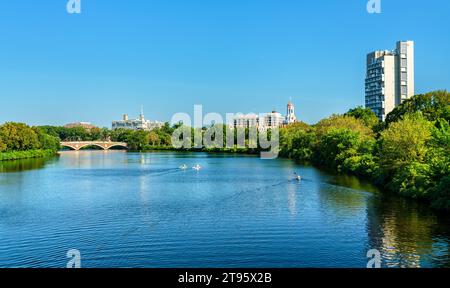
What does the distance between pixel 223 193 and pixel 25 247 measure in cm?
1355

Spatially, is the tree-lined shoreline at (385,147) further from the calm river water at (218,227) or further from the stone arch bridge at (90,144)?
the stone arch bridge at (90,144)

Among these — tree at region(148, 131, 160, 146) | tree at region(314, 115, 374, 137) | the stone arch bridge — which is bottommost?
the stone arch bridge

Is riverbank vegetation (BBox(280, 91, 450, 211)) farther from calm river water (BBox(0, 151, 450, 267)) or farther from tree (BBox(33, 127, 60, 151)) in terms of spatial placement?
tree (BBox(33, 127, 60, 151))

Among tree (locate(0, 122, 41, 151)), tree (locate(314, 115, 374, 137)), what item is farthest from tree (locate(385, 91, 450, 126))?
tree (locate(0, 122, 41, 151))

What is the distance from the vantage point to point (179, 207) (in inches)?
871

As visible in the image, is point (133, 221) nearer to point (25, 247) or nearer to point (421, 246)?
point (25, 247)

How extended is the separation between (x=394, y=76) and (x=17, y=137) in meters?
55.6

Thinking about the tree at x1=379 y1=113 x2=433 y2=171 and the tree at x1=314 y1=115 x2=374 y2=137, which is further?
the tree at x1=314 y1=115 x2=374 y2=137

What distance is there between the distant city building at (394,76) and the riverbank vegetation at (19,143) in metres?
52.1

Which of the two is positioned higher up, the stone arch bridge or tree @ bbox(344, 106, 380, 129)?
tree @ bbox(344, 106, 380, 129)

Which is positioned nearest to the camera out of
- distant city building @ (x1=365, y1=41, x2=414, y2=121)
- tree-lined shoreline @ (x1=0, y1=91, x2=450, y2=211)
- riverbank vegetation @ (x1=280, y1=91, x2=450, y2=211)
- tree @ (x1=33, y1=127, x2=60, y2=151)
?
riverbank vegetation @ (x1=280, y1=91, x2=450, y2=211)

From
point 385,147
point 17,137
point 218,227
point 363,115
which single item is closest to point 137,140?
point 17,137

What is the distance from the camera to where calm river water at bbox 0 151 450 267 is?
13703 millimetres

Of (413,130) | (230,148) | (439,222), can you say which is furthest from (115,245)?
(230,148)
